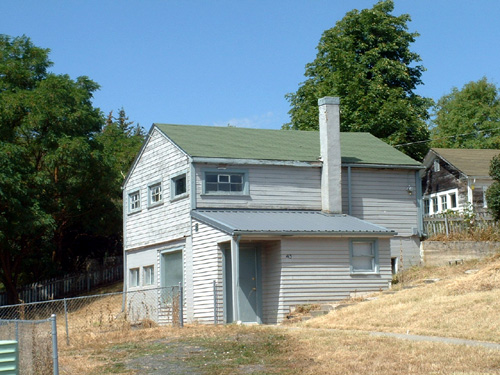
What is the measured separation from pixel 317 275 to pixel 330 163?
5220 mm

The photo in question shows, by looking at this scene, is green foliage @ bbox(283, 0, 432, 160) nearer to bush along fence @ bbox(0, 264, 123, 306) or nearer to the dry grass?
bush along fence @ bbox(0, 264, 123, 306)

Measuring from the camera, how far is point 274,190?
88.8 ft

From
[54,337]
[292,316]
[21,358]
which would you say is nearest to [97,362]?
[21,358]

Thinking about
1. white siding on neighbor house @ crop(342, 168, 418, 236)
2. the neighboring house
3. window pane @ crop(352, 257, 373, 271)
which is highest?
the neighboring house

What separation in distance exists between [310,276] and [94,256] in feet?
72.4

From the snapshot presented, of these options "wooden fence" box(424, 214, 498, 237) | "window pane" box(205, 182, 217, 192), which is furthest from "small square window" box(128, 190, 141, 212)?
"wooden fence" box(424, 214, 498, 237)

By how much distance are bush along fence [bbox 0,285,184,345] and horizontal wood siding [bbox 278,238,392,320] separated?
3367 millimetres

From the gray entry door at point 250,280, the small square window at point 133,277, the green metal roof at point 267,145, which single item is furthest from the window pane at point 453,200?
the gray entry door at point 250,280

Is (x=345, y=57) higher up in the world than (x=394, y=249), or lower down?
higher up

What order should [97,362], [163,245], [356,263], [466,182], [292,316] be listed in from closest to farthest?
[97,362] → [292,316] → [356,263] → [163,245] → [466,182]

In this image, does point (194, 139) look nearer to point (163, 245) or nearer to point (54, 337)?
point (163, 245)

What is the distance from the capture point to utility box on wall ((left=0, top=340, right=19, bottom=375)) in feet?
33.4

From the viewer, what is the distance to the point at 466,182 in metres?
42.1

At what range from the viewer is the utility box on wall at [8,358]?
10195 millimetres
